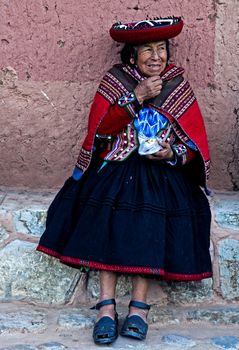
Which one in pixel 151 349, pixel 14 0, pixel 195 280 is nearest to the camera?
pixel 151 349

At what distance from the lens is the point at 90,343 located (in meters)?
3.92

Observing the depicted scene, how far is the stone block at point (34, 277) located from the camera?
4.35 meters

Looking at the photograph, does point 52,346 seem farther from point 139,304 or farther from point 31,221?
point 31,221

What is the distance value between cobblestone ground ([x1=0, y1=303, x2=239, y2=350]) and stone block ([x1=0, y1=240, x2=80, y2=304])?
0.06m

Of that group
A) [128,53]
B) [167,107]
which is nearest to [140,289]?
[167,107]

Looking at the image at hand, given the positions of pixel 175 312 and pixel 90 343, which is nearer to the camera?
pixel 90 343

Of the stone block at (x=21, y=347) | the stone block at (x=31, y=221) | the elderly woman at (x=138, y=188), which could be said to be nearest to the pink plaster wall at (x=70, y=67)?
the elderly woman at (x=138, y=188)

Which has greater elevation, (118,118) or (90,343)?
(118,118)

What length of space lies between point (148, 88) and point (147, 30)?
0.94 ft

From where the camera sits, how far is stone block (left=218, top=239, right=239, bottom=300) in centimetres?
436

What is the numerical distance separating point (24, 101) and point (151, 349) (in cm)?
169

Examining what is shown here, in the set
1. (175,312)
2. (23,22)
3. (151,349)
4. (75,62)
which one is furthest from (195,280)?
(23,22)


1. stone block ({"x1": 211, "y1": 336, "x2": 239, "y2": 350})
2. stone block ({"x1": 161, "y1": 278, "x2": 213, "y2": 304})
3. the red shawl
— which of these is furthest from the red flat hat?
stone block ({"x1": 211, "y1": 336, "x2": 239, "y2": 350})

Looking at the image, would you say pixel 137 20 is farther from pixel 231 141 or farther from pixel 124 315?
pixel 124 315
